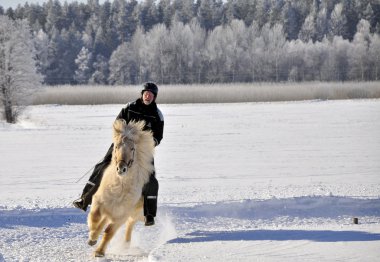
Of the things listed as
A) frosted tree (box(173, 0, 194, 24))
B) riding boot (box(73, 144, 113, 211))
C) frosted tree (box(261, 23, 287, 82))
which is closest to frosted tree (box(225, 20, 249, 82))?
frosted tree (box(261, 23, 287, 82))

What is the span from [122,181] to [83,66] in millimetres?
86830

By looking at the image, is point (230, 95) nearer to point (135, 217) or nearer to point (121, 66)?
point (135, 217)

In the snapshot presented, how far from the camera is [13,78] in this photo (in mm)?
34938

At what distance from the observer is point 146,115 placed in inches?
326

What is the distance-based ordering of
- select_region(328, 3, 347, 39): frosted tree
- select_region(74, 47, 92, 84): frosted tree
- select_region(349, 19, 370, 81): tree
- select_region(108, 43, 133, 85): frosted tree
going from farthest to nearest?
1. select_region(328, 3, 347, 39): frosted tree
2. select_region(74, 47, 92, 84): frosted tree
3. select_region(108, 43, 133, 85): frosted tree
4. select_region(349, 19, 370, 81): tree

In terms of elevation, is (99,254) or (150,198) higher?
(150,198)

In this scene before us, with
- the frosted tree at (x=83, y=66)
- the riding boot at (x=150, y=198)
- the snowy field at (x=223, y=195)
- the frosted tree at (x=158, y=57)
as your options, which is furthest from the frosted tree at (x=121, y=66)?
the riding boot at (x=150, y=198)

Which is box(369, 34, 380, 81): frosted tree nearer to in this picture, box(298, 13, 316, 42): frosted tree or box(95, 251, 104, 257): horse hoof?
box(298, 13, 316, 42): frosted tree

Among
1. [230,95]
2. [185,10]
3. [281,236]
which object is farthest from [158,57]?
[281,236]

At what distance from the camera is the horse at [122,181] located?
7305mm

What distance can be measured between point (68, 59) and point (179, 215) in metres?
87.0

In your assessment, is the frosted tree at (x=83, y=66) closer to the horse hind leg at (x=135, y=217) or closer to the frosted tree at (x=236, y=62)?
the frosted tree at (x=236, y=62)

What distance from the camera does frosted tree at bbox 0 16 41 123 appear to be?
34.6 m

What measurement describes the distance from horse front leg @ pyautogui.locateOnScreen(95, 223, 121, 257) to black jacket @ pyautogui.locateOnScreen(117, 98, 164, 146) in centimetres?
132
